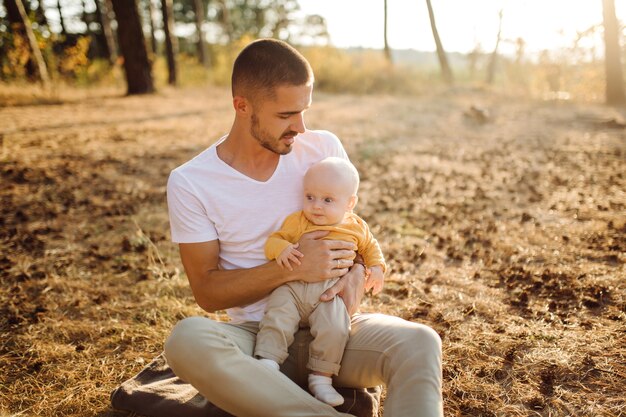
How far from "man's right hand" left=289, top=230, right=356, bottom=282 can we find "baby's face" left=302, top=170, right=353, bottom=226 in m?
0.10

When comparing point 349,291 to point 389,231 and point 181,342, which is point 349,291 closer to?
point 181,342

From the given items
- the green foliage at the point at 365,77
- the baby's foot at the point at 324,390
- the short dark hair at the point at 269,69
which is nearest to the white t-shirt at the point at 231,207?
the short dark hair at the point at 269,69

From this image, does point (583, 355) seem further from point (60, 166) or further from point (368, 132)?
point (368, 132)

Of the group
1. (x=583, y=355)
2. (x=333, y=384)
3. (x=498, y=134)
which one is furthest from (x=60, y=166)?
(x=498, y=134)

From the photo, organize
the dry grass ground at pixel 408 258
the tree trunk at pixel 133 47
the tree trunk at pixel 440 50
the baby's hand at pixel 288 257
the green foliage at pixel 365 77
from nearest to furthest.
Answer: the baby's hand at pixel 288 257 → the dry grass ground at pixel 408 258 → the tree trunk at pixel 133 47 → the green foliage at pixel 365 77 → the tree trunk at pixel 440 50

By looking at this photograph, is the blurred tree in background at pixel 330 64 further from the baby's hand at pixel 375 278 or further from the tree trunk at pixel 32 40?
the baby's hand at pixel 375 278

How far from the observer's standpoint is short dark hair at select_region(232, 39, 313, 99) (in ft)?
8.50

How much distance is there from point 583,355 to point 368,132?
8.10 meters

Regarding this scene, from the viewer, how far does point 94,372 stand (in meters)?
2.94

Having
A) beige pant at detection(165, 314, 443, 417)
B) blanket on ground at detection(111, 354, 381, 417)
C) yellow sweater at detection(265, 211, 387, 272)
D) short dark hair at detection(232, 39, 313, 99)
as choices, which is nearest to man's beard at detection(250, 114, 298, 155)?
short dark hair at detection(232, 39, 313, 99)

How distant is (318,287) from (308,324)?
0.21 m

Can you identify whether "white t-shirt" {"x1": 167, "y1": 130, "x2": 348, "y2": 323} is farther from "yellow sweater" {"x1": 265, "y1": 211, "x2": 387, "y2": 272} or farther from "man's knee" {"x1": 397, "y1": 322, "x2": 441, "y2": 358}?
"man's knee" {"x1": 397, "y1": 322, "x2": 441, "y2": 358}

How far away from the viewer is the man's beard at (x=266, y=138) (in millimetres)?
2668

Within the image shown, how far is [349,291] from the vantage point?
7.95ft
